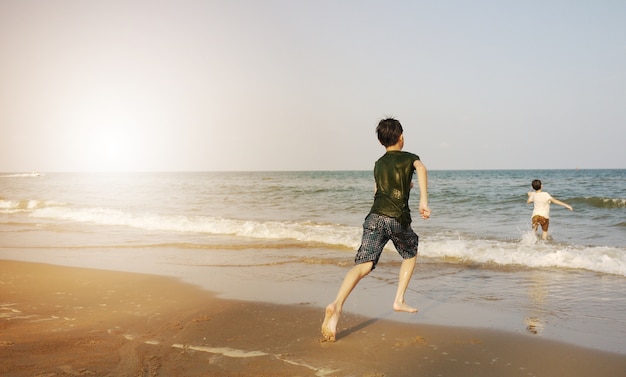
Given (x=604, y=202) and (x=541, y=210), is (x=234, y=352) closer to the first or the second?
(x=541, y=210)

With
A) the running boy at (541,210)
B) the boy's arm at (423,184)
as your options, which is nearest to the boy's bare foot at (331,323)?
the boy's arm at (423,184)

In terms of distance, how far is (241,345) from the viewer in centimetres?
401

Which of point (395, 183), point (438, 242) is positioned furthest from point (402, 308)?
point (438, 242)

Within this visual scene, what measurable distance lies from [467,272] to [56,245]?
344 inches

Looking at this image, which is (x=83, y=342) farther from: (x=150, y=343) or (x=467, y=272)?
(x=467, y=272)

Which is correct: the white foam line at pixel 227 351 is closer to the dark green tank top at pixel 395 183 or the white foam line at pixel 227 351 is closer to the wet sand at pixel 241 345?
the wet sand at pixel 241 345

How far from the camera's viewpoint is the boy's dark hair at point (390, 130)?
420 centimetres

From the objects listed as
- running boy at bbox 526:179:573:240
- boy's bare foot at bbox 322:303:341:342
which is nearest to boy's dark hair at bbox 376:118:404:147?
boy's bare foot at bbox 322:303:341:342

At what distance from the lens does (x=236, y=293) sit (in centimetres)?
602

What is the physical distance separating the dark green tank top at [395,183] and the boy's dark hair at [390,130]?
0.12 m

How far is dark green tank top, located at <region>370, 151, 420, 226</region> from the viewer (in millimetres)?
4145

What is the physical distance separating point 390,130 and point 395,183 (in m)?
0.47

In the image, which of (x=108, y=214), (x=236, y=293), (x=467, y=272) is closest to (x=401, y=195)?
(x=236, y=293)

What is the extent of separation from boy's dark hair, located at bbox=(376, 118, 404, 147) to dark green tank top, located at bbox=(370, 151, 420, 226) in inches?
4.6
